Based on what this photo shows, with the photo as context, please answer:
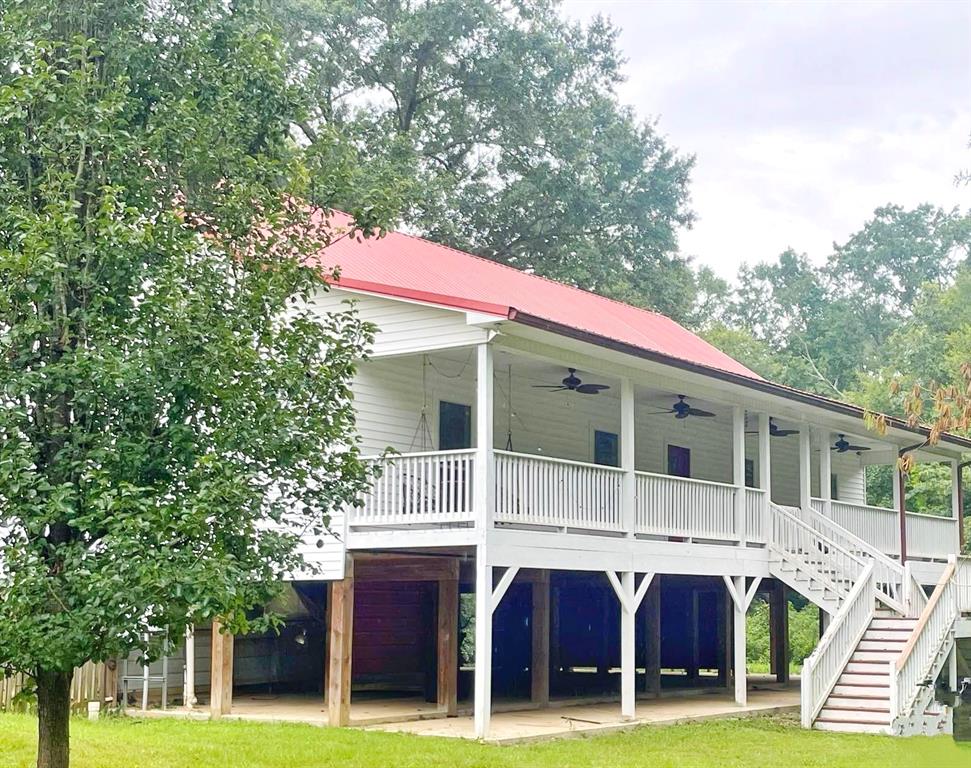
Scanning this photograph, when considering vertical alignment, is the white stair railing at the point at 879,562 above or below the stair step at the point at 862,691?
above

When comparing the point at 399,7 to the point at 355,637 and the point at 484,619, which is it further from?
the point at 484,619

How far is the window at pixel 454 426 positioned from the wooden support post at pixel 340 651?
311 centimetres

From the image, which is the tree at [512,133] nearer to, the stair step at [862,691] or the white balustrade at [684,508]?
the white balustrade at [684,508]

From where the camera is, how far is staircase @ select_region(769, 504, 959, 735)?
18.3m

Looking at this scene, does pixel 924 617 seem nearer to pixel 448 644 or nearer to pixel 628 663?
pixel 628 663

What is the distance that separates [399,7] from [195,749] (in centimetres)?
3128

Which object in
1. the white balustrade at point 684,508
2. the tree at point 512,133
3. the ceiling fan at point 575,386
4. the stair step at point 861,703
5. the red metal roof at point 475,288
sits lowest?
the stair step at point 861,703

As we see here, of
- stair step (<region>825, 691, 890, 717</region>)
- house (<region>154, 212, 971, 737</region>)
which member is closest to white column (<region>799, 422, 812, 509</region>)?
house (<region>154, 212, 971, 737</region>)

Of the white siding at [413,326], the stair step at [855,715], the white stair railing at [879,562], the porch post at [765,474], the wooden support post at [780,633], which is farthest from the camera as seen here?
the wooden support post at [780,633]

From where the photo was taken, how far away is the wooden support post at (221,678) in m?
18.1

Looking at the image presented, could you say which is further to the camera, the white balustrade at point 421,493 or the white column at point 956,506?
the white column at point 956,506

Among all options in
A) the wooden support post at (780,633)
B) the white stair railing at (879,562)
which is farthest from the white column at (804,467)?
the wooden support post at (780,633)

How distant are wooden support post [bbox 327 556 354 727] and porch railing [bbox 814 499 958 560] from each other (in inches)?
388

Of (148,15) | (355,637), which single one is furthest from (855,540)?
(148,15)
